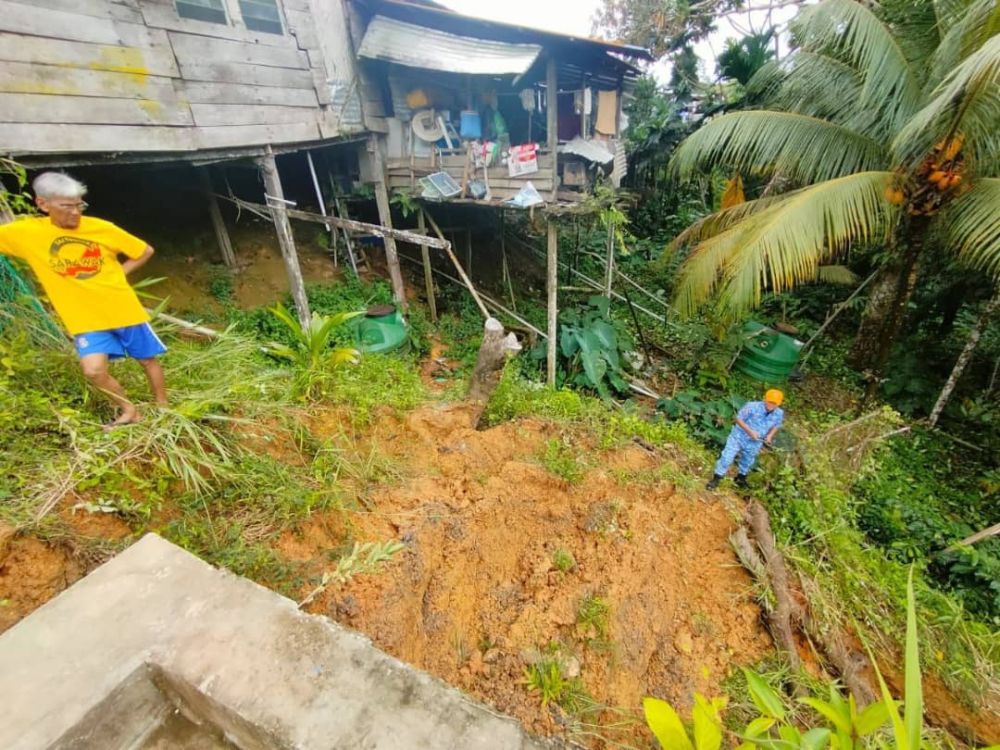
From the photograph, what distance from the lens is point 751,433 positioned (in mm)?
3936

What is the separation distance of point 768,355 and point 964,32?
3.77m

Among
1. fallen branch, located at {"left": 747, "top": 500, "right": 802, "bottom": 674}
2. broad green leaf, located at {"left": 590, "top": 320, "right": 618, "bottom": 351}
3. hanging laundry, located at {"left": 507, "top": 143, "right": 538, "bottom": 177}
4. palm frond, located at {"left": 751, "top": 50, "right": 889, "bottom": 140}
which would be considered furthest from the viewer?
broad green leaf, located at {"left": 590, "top": 320, "right": 618, "bottom": 351}

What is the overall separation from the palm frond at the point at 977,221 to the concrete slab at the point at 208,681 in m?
5.19

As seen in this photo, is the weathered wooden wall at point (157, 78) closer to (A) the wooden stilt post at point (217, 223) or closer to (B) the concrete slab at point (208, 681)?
(A) the wooden stilt post at point (217, 223)

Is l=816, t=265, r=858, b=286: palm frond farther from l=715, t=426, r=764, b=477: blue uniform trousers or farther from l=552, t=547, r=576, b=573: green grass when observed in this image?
l=552, t=547, r=576, b=573: green grass

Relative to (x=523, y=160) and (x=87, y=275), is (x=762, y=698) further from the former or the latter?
(x=523, y=160)

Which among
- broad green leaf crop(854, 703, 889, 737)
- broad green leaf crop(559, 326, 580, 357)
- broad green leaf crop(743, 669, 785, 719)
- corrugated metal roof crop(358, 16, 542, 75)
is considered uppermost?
corrugated metal roof crop(358, 16, 542, 75)

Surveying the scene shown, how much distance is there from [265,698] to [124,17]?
17.7 ft

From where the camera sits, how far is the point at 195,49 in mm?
4320

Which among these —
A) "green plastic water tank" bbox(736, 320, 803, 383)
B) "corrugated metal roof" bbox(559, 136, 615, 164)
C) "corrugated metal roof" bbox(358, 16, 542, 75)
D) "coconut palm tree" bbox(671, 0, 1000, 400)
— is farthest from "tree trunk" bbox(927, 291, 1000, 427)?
"corrugated metal roof" bbox(358, 16, 542, 75)

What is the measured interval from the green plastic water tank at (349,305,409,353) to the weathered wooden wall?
2.26m

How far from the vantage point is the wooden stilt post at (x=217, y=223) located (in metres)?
6.61

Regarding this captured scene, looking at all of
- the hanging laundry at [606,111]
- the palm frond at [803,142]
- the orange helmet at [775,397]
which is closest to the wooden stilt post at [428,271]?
the hanging laundry at [606,111]

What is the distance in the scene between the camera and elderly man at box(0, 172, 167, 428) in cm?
227
